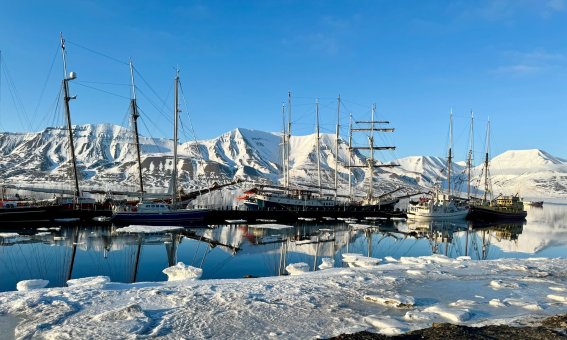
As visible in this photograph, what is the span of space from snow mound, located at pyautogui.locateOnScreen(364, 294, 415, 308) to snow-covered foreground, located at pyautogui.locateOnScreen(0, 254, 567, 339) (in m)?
0.04

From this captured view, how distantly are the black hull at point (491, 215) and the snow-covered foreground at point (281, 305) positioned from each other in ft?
249

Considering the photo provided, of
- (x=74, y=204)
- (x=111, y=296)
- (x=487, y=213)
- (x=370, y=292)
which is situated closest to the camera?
(x=111, y=296)

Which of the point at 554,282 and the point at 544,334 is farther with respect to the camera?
the point at 554,282

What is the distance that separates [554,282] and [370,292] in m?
10.4

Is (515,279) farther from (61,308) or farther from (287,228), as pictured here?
(287,228)

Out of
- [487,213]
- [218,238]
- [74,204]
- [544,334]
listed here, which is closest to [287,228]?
[218,238]

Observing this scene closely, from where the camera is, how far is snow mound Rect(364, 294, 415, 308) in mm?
16234

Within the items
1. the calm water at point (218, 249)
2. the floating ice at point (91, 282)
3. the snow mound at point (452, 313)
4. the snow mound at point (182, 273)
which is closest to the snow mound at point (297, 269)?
the calm water at point (218, 249)

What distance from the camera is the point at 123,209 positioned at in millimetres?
61625

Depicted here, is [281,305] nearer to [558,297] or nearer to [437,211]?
[558,297]

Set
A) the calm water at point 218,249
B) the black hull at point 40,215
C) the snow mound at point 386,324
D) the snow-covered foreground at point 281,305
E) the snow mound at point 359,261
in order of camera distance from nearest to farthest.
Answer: the snow mound at point 386,324
the snow-covered foreground at point 281,305
the calm water at point 218,249
the snow mound at point 359,261
the black hull at point 40,215

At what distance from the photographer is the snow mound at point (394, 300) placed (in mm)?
16234

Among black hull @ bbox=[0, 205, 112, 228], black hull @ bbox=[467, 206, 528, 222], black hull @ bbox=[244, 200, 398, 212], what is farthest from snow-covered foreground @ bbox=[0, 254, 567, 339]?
black hull @ bbox=[467, 206, 528, 222]

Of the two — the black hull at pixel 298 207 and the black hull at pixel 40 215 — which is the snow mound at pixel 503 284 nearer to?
the black hull at pixel 40 215
